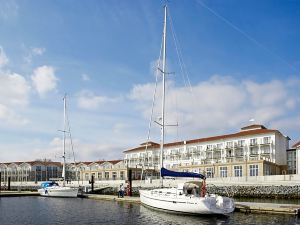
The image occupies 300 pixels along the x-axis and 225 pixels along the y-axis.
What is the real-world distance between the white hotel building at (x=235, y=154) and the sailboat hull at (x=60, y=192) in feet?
68.4

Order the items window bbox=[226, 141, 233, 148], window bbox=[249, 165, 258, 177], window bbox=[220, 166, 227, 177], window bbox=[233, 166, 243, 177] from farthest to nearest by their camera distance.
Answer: window bbox=[226, 141, 233, 148] → window bbox=[220, 166, 227, 177] → window bbox=[233, 166, 243, 177] → window bbox=[249, 165, 258, 177]

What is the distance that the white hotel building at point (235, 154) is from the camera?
8006cm

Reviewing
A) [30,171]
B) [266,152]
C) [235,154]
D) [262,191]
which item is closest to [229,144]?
[235,154]

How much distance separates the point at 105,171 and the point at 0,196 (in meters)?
43.2

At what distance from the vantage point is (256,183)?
2419 inches

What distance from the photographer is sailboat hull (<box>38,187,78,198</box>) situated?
64.0 metres

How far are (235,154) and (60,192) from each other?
47.7 meters

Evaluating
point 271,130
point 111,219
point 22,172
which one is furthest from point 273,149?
point 22,172

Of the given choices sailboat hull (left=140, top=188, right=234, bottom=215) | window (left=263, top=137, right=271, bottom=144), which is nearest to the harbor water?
sailboat hull (left=140, top=188, right=234, bottom=215)

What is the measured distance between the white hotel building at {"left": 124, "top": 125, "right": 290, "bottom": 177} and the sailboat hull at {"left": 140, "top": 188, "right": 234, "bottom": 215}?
41.3m

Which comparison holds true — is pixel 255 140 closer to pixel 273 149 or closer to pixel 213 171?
pixel 273 149

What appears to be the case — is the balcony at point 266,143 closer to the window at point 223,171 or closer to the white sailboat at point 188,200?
the window at point 223,171

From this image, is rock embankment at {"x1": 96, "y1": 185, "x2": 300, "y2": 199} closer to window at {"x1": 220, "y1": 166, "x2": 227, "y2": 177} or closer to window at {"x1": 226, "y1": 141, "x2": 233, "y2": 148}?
window at {"x1": 220, "y1": 166, "x2": 227, "y2": 177}

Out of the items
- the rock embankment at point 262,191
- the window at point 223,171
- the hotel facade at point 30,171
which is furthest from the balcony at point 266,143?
the hotel facade at point 30,171
